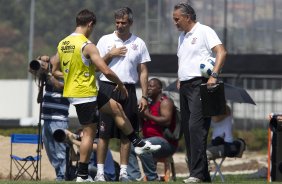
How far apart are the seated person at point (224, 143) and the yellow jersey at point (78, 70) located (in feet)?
14.4

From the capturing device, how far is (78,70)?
12.8 metres

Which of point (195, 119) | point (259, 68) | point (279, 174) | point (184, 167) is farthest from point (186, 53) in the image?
point (259, 68)

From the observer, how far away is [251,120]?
98.9 ft

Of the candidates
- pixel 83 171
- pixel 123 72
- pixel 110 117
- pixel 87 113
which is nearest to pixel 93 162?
pixel 110 117

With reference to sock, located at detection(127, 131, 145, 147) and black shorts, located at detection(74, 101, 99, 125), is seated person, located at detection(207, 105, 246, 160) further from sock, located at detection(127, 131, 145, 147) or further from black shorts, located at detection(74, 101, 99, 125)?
Answer: black shorts, located at detection(74, 101, 99, 125)

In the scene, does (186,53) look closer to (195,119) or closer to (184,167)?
(195,119)

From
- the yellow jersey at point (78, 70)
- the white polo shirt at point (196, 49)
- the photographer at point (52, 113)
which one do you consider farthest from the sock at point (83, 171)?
the photographer at point (52, 113)

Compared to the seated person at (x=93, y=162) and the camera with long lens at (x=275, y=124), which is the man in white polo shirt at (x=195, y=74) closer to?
the camera with long lens at (x=275, y=124)

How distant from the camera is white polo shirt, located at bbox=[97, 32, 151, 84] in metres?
13.6

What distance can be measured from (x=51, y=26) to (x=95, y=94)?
23322 mm

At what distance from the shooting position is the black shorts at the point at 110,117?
44.2 ft

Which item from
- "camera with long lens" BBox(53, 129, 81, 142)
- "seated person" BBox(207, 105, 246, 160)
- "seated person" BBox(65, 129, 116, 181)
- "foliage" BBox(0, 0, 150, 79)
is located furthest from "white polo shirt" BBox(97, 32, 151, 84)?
"foliage" BBox(0, 0, 150, 79)

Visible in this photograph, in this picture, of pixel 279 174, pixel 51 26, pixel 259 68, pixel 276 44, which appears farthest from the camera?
pixel 51 26

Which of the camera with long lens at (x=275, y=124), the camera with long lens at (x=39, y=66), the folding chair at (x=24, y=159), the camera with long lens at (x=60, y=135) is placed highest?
the camera with long lens at (x=39, y=66)
